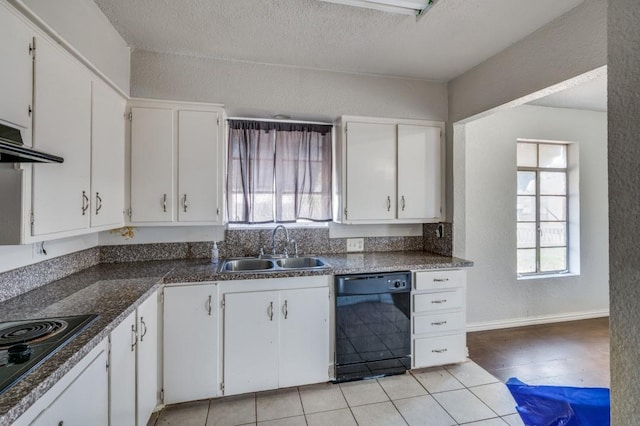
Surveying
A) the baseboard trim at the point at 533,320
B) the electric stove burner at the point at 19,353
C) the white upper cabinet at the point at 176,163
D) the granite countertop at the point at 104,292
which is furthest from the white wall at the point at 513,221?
the electric stove burner at the point at 19,353

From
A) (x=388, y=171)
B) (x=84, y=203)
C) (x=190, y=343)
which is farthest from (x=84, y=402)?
(x=388, y=171)

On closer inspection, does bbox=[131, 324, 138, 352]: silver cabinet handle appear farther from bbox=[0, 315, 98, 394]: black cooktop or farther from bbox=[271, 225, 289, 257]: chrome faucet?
bbox=[271, 225, 289, 257]: chrome faucet

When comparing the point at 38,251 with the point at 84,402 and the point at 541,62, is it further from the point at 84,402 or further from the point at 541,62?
the point at 541,62

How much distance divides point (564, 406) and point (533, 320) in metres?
2.68

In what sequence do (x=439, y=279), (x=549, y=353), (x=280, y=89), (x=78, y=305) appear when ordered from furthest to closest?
1. (x=549, y=353)
2. (x=280, y=89)
3. (x=439, y=279)
4. (x=78, y=305)

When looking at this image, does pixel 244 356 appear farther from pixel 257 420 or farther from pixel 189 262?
pixel 189 262

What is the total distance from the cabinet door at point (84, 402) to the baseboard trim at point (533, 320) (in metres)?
3.34

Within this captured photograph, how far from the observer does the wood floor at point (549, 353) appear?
2486mm

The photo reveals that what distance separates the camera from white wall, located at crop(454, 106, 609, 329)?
3375 millimetres

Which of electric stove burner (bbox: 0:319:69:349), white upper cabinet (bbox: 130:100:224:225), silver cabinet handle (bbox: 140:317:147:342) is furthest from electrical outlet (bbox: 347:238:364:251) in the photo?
electric stove burner (bbox: 0:319:69:349)

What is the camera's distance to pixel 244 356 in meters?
2.17

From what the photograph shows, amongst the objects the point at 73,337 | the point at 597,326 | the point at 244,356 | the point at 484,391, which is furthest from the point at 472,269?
the point at 73,337

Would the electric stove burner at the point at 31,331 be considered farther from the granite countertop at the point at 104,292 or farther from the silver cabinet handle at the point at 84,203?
the silver cabinet handle at the point at 84,203

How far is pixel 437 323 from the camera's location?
2.54 meters
